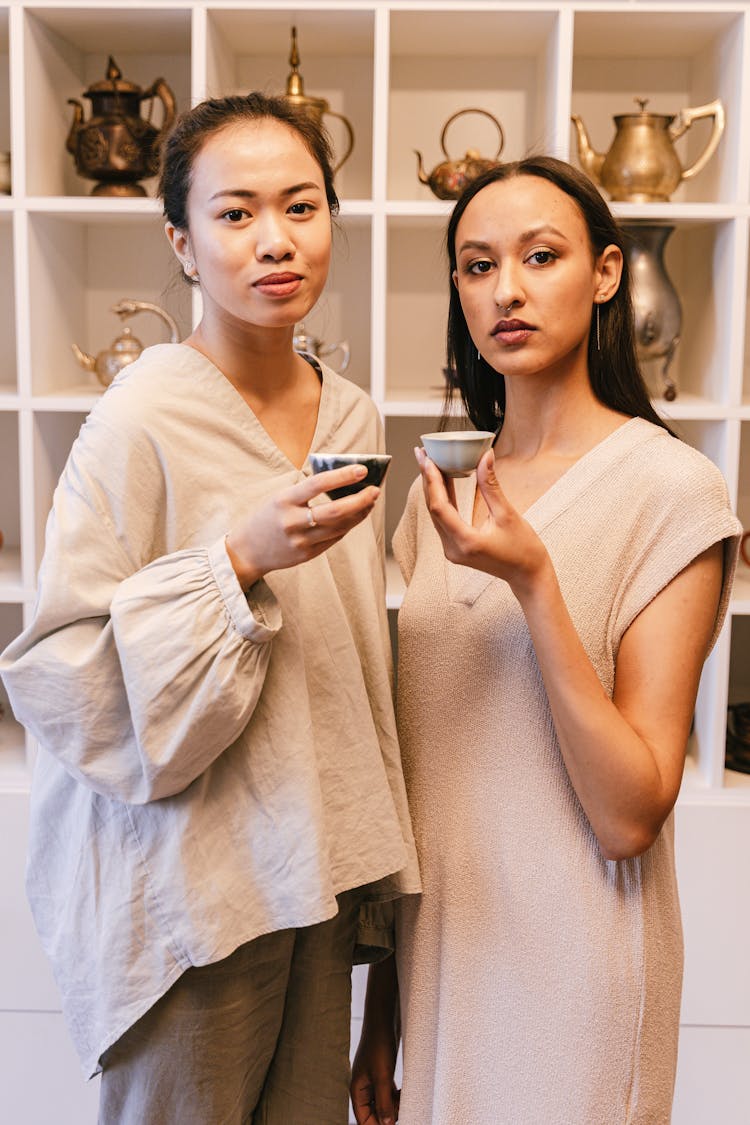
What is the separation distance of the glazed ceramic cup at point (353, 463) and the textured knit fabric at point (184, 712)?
13cm

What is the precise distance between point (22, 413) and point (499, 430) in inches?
51.3

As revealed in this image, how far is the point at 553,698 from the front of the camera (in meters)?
1.11

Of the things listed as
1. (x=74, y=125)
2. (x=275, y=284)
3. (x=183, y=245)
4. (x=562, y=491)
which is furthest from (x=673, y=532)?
(x=74, y=125)

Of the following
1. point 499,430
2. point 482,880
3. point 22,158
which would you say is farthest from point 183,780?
point 22,158

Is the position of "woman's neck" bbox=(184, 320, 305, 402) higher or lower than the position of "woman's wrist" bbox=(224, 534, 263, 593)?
higher

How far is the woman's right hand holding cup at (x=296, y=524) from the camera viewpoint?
101 cm

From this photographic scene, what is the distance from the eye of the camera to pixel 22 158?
2.33 metres

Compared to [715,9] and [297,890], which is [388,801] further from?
[715,9]

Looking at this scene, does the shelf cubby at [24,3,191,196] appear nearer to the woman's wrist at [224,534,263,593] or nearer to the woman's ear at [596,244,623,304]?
the woman's ear at [596,244,623,304]

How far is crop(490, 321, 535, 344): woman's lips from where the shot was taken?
122cm

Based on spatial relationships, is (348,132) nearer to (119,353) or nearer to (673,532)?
(119,353)

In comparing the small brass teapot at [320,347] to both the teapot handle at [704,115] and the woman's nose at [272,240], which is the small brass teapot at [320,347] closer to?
the teapot handle at [704,115]

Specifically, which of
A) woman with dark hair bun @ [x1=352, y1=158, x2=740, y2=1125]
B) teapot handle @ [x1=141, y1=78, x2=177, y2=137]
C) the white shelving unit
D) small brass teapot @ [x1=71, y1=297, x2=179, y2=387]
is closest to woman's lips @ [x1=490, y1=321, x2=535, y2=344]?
woman with dark hair bun @ [x1=352, y1=158, x2=740, y2=1125]

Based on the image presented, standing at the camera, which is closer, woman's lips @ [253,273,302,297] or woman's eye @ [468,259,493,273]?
woman's lips @ [253,273,302,297]
